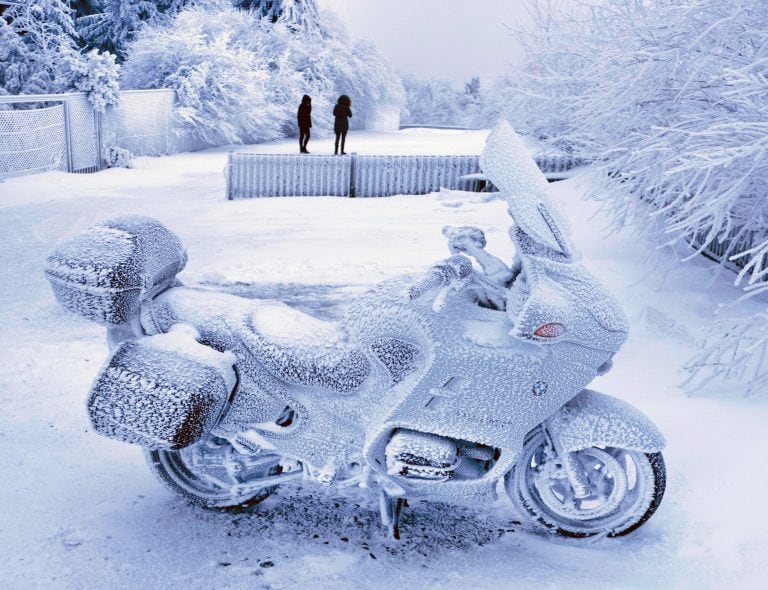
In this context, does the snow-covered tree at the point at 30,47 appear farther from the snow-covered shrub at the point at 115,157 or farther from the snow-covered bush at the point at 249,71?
the snow-covered shrub at the point at 115,157

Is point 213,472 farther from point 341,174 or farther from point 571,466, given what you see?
point 341,174

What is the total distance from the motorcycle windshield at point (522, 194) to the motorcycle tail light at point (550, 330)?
26 centimetres

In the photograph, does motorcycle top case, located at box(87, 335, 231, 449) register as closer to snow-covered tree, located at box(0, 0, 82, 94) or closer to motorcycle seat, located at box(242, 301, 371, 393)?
motorcycle seat, located at box(242, 301, 371, 393)

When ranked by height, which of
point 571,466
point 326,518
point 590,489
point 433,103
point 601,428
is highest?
point 601,428

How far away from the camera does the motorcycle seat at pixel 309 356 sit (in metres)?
2.87

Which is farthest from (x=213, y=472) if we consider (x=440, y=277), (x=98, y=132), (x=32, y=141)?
(x=98, y=132)

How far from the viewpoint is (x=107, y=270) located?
277 cm

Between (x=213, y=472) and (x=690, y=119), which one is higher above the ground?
(x=690, y=119)

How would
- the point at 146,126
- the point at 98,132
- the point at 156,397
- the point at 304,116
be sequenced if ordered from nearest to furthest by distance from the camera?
the point at 156,397, the point at 98,132, the point at 304,116, the point at 146,126

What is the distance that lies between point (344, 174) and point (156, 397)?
11733mm

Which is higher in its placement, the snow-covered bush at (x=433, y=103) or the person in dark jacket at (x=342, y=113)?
the person in dark jacket at (x=342, y=113)

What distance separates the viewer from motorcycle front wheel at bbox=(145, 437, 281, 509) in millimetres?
3045

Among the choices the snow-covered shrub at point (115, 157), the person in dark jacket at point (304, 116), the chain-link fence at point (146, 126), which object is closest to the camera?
the snow-covered shrub at point (115, 157)

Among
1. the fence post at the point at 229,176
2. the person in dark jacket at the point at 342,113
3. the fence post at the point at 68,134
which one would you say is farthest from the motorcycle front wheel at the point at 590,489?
the person in dark jacket at the point at 342,113
